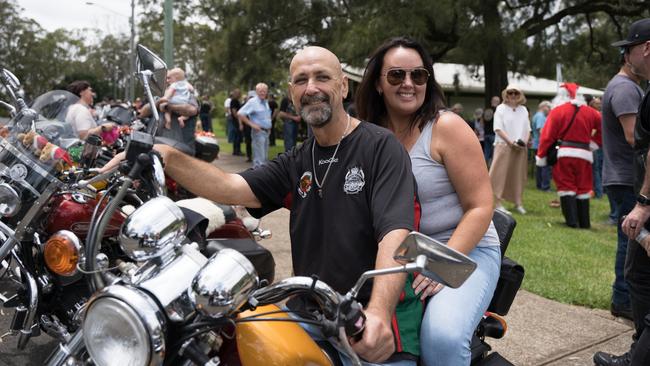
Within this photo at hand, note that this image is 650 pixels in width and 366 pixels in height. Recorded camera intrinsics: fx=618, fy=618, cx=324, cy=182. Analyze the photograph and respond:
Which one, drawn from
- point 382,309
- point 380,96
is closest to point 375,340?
point 382,309

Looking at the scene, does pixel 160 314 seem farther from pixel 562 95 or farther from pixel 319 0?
pixel 319 0

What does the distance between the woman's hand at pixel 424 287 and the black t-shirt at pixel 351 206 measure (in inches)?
8.6

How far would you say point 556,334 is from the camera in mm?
4117

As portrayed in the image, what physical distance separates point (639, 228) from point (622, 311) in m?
1.68

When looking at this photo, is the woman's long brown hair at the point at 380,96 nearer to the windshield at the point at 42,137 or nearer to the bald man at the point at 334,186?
the bald man at the point at 334,186

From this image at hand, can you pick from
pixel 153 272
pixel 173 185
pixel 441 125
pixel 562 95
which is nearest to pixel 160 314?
pixel 153 272

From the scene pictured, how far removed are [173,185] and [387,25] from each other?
8518mm

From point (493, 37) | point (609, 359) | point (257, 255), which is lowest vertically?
point (609, 359)

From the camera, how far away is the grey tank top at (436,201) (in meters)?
2.45

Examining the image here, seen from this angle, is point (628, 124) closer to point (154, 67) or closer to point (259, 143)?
point (154, 67)

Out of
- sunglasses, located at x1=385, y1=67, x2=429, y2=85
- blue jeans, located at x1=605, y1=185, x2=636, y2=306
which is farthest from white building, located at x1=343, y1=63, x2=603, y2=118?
blue jeans, located at x1=605, y1=185, x2=636, y2=306

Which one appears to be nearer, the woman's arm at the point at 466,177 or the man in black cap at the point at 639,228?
the woman's arm at the point at 466,177

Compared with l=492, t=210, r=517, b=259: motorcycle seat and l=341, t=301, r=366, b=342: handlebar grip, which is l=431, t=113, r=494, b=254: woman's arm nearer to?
l=492, t=210, r=517, b=259: motorcycle seat

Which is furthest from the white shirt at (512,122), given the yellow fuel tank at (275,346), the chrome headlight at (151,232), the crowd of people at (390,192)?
the chrome headlight at (151,232)
